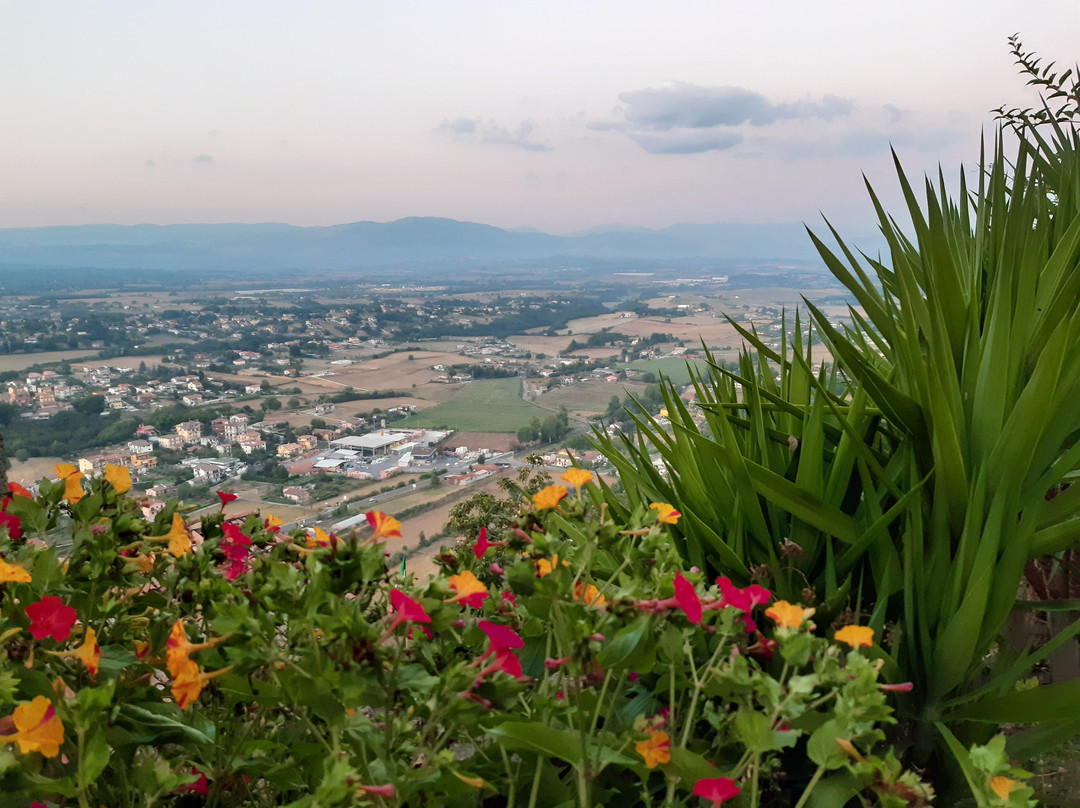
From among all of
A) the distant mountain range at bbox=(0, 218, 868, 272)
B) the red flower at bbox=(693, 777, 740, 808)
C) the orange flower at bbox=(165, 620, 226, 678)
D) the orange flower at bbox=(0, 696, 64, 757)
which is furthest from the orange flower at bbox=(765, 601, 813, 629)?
the distant mountain range at bbox=(0, 218, 868, 272)

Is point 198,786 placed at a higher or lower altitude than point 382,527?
lower

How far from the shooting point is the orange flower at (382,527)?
23.4 inches

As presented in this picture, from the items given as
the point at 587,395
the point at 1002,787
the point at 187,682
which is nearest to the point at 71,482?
the point at 187,682

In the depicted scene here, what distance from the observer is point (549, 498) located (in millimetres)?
713

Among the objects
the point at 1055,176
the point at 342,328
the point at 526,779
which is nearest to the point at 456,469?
the point at 1055,176

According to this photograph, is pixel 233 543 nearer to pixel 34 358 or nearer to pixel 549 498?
pixel 549 498

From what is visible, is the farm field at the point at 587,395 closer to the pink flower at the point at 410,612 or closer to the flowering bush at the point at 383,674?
the flowering bush at the point at 383,674

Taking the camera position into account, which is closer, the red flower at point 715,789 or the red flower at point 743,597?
the red flower at point 715,789

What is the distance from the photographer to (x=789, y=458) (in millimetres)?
1213

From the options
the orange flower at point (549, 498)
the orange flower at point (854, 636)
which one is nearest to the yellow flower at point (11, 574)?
the orange flower at point (549, 498)

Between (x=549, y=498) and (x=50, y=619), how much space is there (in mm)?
454

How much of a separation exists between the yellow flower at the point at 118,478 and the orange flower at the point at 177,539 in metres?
0.12

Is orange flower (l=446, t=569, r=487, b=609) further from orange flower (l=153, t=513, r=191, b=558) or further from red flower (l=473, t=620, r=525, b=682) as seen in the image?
orange flower (l=153, t=513, r=191, b=558)

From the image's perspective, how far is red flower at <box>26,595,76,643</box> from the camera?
1.96ft
